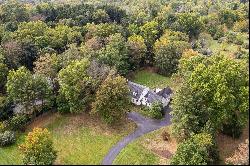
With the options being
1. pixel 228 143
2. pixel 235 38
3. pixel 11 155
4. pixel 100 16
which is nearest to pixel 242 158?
pixel 228 143

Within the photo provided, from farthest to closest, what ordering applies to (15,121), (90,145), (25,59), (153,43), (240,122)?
(153,43) < (25,59) < (15,121) < (90,145) < (240,122)

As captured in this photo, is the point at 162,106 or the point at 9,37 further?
the point at 9,37

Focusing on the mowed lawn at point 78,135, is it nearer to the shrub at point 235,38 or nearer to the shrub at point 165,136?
the shrub at point 165,136

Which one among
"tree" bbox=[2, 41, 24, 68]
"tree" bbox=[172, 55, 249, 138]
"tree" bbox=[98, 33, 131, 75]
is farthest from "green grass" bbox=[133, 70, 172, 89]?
"tree" bbox=[172, 55, 249, 138]

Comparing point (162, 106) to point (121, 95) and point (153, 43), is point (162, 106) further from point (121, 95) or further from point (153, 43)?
point (153, 43)

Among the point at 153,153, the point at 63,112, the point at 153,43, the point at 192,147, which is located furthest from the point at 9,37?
the point at 192,147

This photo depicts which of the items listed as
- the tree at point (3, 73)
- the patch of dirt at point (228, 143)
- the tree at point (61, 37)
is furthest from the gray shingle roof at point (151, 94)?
the tree at point (3, 73)
